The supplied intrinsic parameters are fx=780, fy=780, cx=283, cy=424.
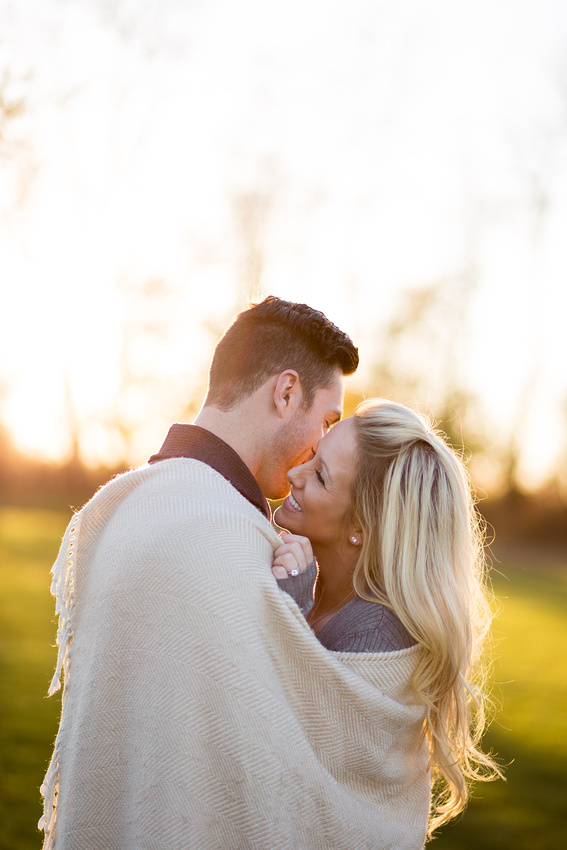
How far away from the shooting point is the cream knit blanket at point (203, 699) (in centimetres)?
191

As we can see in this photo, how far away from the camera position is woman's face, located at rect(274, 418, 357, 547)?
2.69 m

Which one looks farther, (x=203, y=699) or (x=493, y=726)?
(x=493, y=726)

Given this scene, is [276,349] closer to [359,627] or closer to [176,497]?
[176,497]

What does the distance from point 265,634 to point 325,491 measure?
32.2 inches

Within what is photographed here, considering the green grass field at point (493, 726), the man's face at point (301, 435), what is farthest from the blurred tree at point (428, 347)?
the man's face at point (301, 435)

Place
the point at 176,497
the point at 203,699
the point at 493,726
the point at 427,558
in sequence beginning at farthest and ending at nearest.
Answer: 1. the point at 493,726
2. the point at 427,558
3. the point at 176,497
4. the point at 203,699

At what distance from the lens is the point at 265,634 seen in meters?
1.97

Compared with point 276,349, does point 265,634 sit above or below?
below

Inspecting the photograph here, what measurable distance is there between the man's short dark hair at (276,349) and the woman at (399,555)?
0.86 feet

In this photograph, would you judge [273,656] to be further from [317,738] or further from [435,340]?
[435,340]

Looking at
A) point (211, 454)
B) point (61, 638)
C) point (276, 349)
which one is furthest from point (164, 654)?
point (276, 349)

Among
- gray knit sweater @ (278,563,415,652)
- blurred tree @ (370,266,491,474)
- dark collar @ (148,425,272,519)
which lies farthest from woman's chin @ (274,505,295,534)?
blurred tree @ (370,266,491,474)

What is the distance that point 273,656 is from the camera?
1984 mm

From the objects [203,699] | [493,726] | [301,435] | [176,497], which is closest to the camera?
[203,699]
